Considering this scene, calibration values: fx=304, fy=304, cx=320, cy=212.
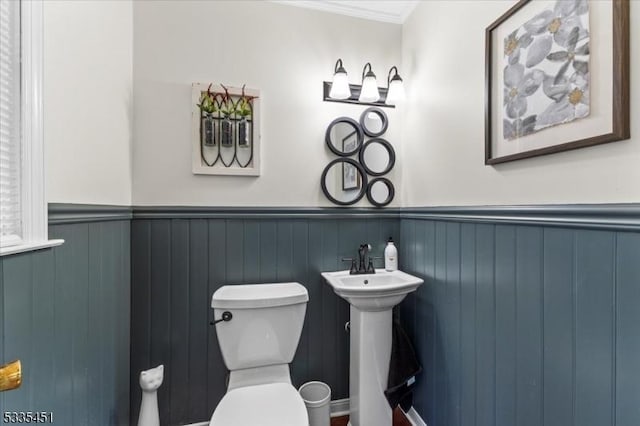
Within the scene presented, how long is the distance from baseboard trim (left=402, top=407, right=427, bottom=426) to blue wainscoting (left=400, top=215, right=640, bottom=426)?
0.15ft

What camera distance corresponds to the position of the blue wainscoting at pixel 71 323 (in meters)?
0.71

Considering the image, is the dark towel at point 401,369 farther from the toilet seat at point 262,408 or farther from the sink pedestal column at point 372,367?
the toilet seat at point 262,408

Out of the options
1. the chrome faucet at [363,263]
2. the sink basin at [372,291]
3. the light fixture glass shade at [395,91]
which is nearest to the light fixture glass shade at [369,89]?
the light fixture glass shade at [395,91]

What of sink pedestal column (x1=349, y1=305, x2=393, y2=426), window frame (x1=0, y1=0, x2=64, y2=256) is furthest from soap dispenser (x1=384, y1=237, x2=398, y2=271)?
window frame (x1=0, y1=0, x2=64, y2=256)

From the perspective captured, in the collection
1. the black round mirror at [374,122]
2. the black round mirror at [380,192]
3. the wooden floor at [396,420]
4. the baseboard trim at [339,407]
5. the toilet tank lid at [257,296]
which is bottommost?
the wooden floor at [396,420]

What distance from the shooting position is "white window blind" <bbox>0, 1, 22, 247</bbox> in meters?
0.71

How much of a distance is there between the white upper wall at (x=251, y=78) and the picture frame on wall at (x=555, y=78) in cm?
79

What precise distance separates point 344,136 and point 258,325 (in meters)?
1.19

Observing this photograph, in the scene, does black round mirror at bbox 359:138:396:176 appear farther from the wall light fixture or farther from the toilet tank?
the toilet tank

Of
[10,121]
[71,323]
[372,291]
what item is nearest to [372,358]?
[372,291]

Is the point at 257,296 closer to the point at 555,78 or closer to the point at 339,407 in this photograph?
the point at 339,407

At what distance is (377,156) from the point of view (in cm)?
195

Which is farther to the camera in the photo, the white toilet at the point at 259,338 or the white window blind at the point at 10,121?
the white toilet at the point at 259,338

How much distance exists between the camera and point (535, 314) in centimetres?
107
